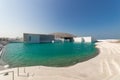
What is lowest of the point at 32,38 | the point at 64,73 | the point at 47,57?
the point at 47,57

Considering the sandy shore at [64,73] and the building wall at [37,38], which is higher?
the building wall at [37,38]

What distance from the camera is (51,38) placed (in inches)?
3081

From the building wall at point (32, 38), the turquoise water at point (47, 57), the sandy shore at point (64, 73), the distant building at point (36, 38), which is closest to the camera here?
the sandy shore at point (64, 73)

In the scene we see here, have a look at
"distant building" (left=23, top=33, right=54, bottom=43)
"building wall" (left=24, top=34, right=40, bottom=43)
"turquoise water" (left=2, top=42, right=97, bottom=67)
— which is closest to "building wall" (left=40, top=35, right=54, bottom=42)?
"distant building" (left=23, top=33, right=54, bottom=43)

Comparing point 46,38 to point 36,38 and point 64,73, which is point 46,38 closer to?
point 36,38

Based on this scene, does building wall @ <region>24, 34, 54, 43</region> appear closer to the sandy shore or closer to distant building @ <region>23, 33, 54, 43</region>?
distant building @ <region>23, 33, 54, 43</region>

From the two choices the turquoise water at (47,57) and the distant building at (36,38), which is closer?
the turquoise water at (47,57)

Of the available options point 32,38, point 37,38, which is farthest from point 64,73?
point 37,38

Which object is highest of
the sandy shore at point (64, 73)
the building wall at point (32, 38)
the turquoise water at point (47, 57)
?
the building wall at point (32, 38)

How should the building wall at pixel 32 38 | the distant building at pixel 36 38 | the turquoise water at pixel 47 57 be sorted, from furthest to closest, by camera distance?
the distant building at pixel 36 38
the building wall at pixel 32 38
the turquoise water at pixel 47 57

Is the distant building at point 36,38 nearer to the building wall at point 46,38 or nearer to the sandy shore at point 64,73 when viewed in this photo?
the building wall at point 46,38

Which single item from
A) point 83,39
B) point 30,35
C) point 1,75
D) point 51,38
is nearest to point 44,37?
point 51,38

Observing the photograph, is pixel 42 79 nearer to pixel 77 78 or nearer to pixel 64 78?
pixel 64 78

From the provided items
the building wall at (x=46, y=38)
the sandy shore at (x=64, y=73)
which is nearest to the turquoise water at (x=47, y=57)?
the sandy shore at (x=64, y=73)
